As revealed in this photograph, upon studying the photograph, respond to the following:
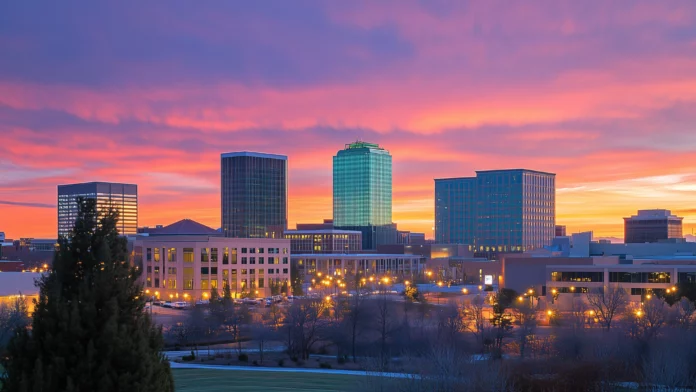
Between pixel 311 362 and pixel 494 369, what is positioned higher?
pixel 494 369

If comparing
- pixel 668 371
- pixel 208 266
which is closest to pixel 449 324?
pixel 668 371

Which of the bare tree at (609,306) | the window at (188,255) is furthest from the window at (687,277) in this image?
the window at (188,255)

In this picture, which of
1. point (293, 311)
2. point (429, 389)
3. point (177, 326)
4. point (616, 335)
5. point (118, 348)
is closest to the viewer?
point (118, 348)

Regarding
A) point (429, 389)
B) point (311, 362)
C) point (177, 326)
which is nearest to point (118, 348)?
point (429, 389)

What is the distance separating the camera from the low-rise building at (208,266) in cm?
10981

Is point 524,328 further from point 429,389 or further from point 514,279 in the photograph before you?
point 514,279

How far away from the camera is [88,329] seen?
55.6 feet

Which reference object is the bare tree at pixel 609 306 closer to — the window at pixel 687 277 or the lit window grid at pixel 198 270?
the window at pixel 687 277

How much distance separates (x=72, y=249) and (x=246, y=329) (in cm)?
5084

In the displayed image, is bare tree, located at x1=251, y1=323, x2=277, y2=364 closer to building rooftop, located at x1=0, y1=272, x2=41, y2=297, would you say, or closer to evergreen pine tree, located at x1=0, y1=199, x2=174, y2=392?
building rooftop, located at x1=0, y1=272, x2=41, y2=297

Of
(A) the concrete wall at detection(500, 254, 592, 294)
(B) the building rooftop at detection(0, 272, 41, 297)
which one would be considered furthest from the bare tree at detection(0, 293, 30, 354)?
(A) the concrete wall at detection(500, 254, 592, 294)

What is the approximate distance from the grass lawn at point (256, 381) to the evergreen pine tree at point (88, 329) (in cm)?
2452

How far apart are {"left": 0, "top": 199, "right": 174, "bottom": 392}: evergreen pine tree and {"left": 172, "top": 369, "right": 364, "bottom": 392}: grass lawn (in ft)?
80.5

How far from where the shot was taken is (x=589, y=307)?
81500mm
